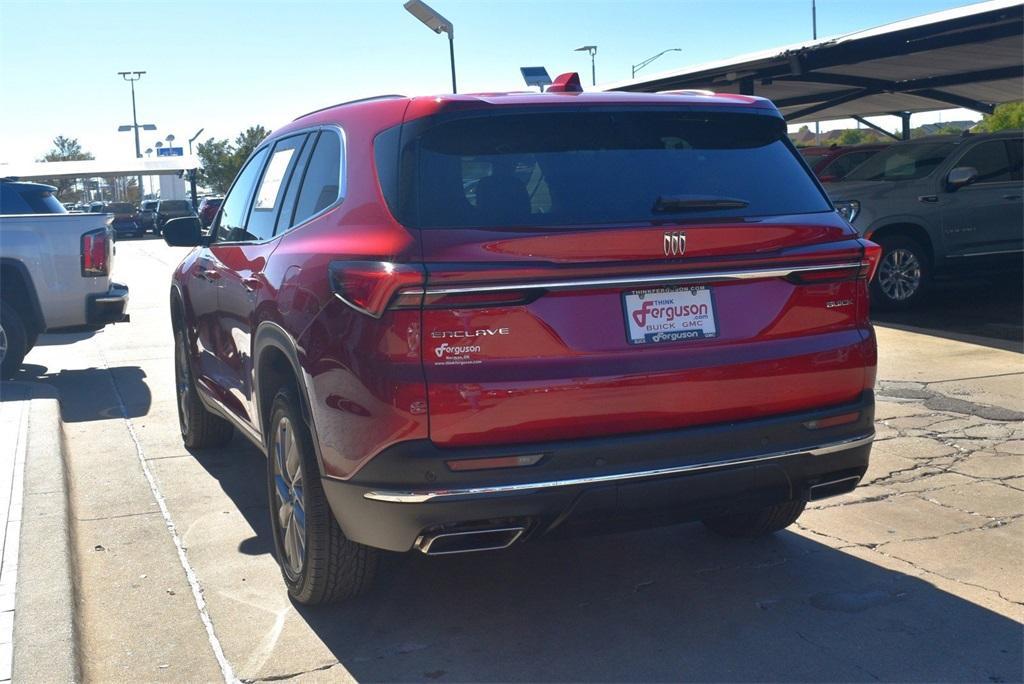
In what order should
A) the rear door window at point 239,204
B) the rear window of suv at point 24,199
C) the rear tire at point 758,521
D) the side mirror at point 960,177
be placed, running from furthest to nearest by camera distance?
the side mirror at point 960,177
the rear window of suv at point 24,199
the rear door window at point 239,204
the rear tire at point 758,521

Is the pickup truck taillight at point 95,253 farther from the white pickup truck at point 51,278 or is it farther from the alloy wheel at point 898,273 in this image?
the alloy wheel at point 898,273

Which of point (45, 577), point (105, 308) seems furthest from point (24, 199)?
point (45, 577)

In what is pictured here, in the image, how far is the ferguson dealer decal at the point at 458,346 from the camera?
Answer: 11.6 feet

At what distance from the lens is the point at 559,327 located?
3.60 metres

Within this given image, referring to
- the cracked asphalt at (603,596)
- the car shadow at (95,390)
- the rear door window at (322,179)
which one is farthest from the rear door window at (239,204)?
the car shadow at (95,390)

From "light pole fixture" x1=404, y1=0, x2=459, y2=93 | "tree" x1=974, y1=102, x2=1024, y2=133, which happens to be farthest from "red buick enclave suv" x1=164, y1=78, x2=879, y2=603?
"tree" x1=974, y1=102, x2=1024, y2=133

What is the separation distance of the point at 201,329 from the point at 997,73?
48.6 feet

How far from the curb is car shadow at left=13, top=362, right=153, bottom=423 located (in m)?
1.47

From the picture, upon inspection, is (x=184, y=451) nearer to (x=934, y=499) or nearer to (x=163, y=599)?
(x=163, y=599)

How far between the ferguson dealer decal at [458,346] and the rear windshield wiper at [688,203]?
76 centimetres

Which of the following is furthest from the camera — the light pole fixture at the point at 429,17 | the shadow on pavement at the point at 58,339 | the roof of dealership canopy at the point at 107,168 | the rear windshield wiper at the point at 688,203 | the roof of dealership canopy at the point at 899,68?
the roof of dealership canopy at the point at 107,168

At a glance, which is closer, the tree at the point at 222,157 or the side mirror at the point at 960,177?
the side mirror at the point at 960,177

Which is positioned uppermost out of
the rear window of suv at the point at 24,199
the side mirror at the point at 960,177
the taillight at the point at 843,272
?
the rear window of suv at the point at 24,199

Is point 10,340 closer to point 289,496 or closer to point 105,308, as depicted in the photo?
point 105,308
